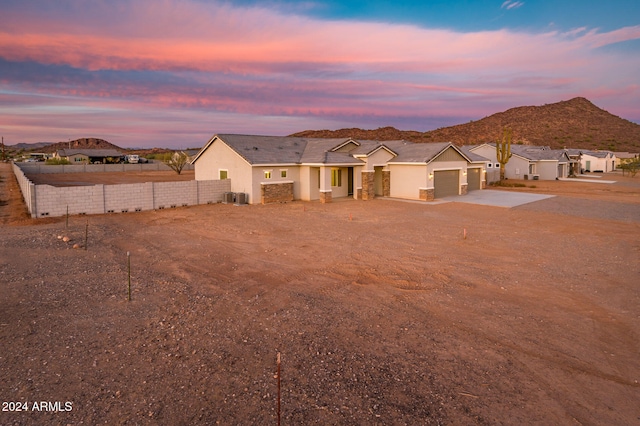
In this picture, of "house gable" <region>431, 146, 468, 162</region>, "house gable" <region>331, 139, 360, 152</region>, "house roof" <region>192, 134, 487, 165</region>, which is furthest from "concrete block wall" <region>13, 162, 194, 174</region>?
"house gable" <region>431, 146, 468, 162</region>

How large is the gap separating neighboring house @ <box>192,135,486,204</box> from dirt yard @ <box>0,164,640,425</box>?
1241cm

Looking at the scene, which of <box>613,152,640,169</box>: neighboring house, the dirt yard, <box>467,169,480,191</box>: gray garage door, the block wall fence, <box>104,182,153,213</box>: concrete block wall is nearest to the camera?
the dirt yard

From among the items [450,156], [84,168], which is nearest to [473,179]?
[450,156]

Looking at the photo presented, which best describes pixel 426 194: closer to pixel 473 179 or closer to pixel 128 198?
pixel 473 179

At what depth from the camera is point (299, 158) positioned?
104 ft

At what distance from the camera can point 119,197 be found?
959 inches

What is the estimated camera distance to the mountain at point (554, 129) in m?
115

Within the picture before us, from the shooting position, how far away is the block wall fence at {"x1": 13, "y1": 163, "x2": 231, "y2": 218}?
72.3 ft

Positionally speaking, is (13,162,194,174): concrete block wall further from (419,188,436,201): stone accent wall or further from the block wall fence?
(419,188,436,201): stone accent wall

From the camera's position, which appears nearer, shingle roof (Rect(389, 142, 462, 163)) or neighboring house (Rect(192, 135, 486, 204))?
neighboring house (Rect(192, 135, 486, 204))

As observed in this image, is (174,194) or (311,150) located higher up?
(311,150)

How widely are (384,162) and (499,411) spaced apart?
1121 inches

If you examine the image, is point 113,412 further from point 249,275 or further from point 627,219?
point 627,219

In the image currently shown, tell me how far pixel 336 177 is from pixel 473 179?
15341 millimetres
